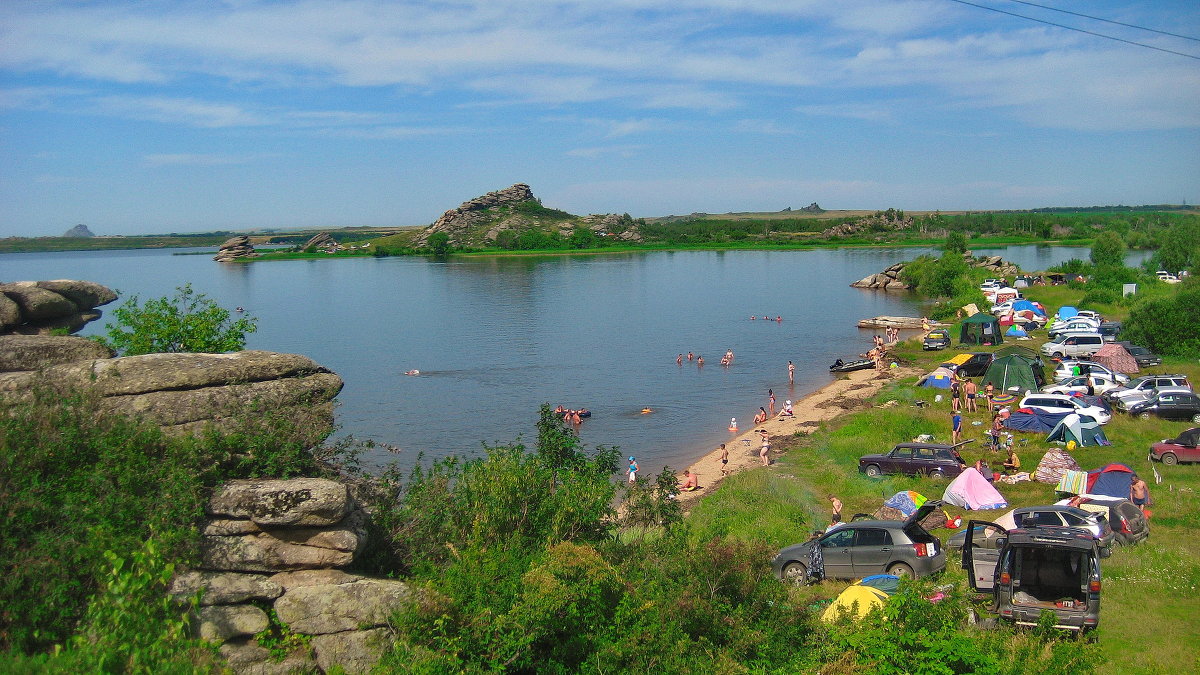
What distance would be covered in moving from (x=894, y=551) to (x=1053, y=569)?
4.03 meters

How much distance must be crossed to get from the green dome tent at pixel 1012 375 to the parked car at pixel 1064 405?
4.13m

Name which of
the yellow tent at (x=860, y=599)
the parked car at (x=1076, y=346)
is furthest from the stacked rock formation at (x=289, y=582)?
the parked car at (x=1076, y=346)

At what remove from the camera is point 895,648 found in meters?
9.25

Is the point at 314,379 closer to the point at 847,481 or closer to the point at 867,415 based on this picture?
the point at 847,481

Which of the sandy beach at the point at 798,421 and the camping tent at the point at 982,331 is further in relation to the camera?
the camping tent at the point at 982,331

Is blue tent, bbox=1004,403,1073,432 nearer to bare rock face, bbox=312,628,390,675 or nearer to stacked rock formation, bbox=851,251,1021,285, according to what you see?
bare rock face, bbox=312,628,390,675

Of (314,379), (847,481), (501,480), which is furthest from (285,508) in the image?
(847,481)

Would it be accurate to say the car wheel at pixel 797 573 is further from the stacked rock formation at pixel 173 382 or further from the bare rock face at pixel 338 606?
the stacked rock formation at pixel 173 382

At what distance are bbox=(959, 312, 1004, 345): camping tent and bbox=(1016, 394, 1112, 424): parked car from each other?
2186 cm

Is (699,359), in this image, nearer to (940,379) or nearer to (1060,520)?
(940,379)

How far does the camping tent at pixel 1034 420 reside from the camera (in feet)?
89.8

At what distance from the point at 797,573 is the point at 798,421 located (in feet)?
74.6

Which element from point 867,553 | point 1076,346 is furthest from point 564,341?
point 867,553

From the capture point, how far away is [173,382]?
12953 mm
